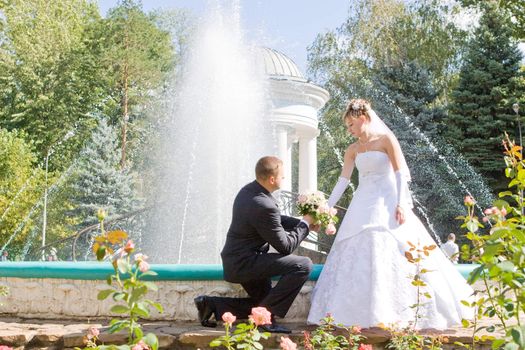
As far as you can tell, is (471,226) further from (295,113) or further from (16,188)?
(16,188)

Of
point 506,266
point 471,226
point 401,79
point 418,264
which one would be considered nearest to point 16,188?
point 401,79

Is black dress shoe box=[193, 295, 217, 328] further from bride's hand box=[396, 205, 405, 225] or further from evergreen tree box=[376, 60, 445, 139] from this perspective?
evergreen tree box=[376, 60, 445, 139]

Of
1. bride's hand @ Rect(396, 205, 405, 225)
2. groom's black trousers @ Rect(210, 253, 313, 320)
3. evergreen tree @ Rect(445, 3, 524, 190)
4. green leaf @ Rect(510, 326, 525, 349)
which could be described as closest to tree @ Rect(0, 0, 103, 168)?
evergreen tree @ Rect(445, 3, 524, 190)

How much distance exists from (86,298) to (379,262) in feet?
8.48

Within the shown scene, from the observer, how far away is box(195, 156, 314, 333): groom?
489cm

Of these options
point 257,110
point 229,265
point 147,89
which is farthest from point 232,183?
point 147,89

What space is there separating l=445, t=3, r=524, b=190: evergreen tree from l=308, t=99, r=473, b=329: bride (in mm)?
19034

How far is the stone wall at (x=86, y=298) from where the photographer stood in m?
5.59

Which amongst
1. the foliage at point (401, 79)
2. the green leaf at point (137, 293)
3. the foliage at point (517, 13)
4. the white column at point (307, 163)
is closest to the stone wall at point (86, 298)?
the green leaf at point (137, 293)

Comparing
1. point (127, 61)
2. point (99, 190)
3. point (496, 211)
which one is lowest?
point (496, 211)

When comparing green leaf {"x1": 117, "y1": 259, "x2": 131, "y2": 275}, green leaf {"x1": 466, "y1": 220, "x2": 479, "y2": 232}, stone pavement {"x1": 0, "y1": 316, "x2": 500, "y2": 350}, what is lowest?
stone pavement {"x1": 0, "y1": 316, "x2": 500, "y2": 350}

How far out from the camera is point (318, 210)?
17.0 ft

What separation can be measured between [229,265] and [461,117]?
20.6 m

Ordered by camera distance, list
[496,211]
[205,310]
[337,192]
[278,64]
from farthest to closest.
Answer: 1. [278,64]
2. [337,192]
3. [205,310]
4. [496,211]
